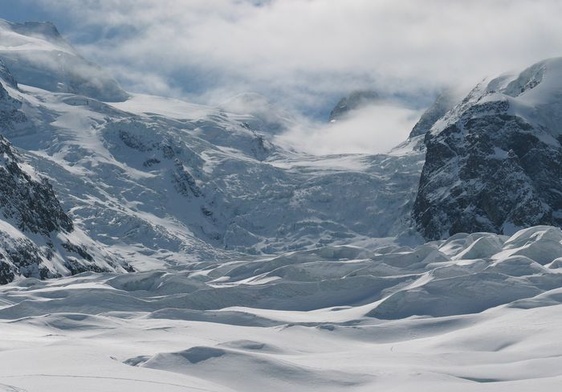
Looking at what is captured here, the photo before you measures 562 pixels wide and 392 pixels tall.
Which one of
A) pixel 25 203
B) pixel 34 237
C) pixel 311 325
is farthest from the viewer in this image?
pixel 25 203

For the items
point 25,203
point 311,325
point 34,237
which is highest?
point 25,203

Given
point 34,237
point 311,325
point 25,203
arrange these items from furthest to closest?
point 25,203, point 34,237, point 311,325

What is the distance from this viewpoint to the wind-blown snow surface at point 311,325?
3972cm

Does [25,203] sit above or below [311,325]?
above

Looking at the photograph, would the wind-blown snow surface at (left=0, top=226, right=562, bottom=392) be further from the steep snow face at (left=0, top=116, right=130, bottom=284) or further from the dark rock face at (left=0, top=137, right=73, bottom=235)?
the dark rock face at (left=0, top=137, right=73, bottom=235)

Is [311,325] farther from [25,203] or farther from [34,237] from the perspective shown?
[25,203]

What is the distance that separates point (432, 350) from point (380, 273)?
41.4 meters

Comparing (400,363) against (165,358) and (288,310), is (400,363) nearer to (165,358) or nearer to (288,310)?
(165,358)

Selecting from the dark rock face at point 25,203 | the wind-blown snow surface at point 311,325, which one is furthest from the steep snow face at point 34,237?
the wind-blown snow surface at point 311,325

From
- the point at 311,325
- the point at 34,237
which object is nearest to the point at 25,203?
the point at 34,237

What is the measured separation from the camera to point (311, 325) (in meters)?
65.8

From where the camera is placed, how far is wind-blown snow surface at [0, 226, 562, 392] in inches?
1564

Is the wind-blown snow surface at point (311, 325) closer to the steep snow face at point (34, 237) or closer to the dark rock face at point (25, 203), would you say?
the steep snow face at point (34, 237)

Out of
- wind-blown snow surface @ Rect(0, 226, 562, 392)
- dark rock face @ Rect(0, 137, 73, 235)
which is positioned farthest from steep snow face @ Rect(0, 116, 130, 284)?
wind-blown snow surface @ Rect(0, 226, 562, 392)
